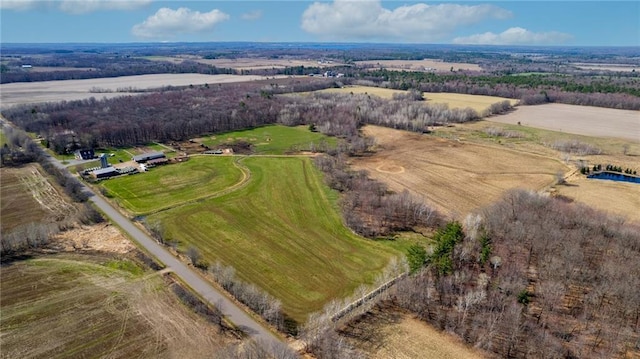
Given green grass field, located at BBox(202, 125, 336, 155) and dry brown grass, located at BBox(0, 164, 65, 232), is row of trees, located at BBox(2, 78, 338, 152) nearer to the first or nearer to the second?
green grass field, located at BBox(202, 125, 336, 155)

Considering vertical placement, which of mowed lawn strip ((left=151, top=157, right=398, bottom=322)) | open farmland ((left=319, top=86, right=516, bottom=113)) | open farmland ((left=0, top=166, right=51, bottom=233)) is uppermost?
open farmland ((left=319, top=86, right=516, bottom=113))

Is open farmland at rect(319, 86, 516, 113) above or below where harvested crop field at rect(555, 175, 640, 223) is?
above

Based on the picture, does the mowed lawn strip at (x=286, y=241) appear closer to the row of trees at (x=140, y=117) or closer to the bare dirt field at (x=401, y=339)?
the bare dirt field at (x=401, y=339)

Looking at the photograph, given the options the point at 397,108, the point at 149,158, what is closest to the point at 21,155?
the point at 149,158

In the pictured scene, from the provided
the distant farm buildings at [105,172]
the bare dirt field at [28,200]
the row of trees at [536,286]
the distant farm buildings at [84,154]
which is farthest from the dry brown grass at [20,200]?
the row of trees at [536,286]

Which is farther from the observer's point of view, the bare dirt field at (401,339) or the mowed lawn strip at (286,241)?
the mowed lawn strip at (286,241)

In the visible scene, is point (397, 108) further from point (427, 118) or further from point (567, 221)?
point (567, 221)

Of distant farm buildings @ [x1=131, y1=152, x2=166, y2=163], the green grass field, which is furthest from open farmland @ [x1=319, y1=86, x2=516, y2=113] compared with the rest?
distant farm buildings @ [x1=131, y1=152, x2=166, y2=163]
